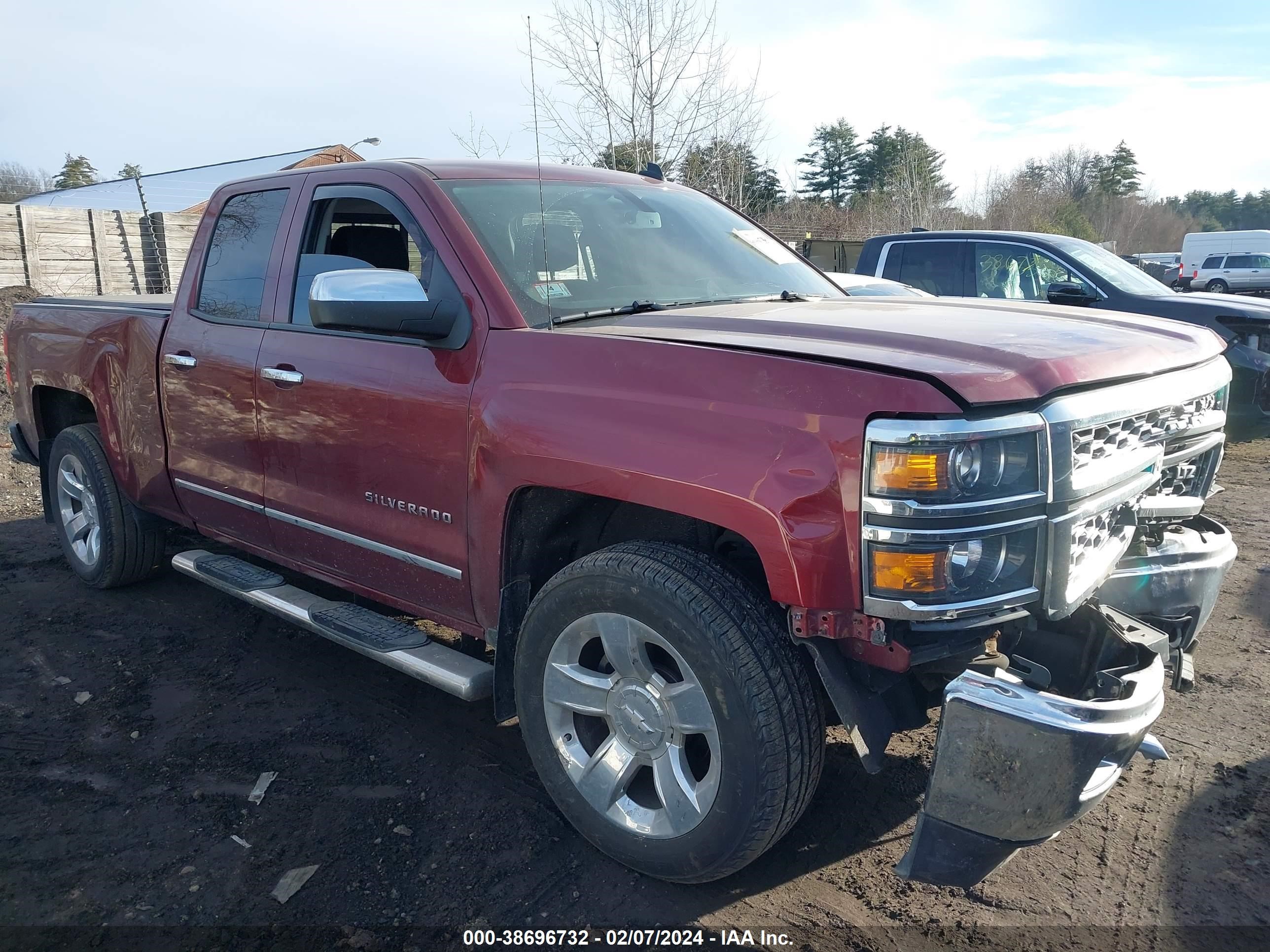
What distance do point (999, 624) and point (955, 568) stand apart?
224mm

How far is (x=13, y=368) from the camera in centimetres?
553

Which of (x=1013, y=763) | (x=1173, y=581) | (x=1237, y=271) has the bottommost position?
(x=1013, y=763)

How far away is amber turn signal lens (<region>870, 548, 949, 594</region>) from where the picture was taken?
6.91 feet

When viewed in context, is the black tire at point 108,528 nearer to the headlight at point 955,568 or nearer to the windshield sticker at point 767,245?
the windshield sticker at point 767,245

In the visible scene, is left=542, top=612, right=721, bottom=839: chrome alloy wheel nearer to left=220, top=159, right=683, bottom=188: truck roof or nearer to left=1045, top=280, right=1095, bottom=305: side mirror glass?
left=220, top=159, right=683, bottom=188: truck roof

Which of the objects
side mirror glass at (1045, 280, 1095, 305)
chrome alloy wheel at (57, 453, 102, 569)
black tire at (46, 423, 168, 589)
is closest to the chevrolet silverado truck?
black tire at (46, 423, 168, 589)

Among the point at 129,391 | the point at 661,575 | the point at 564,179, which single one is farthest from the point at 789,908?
the point at 129,391

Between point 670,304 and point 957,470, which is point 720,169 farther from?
point 957,470

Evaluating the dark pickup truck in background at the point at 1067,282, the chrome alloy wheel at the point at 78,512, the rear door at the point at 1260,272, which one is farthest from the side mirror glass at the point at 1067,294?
the rear door at the point at 1260,272

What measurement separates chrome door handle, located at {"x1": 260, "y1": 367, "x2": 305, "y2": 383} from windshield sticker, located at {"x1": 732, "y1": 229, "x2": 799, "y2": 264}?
1.82 m

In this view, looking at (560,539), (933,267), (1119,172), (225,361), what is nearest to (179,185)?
Result: (933,267)

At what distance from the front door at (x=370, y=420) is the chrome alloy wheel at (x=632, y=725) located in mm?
526

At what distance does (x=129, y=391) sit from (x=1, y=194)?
46.2 metres

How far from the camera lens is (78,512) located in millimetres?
5320
